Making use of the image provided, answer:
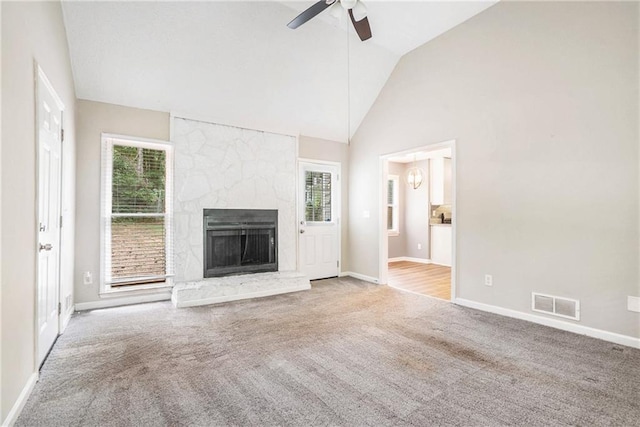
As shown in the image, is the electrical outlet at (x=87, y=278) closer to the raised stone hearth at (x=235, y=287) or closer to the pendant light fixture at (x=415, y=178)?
the raised stone hearth at (x=235, y=287)

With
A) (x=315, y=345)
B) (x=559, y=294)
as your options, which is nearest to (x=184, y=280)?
(x=315, y=345)

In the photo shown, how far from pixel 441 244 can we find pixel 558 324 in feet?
14.4

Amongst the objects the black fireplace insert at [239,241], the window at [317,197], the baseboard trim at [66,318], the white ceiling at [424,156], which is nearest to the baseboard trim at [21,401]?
the baseboard trim at [66,318]

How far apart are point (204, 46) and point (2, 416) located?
373 cm

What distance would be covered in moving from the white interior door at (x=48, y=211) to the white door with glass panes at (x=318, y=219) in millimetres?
3342

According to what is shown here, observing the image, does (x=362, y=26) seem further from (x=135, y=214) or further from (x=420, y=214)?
(x=420, y=214)

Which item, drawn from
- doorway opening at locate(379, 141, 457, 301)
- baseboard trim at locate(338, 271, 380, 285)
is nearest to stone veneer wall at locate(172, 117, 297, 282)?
baseboard trim at locate(338, 271, 380, 285)

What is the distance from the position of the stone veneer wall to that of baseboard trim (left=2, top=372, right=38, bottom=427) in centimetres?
225

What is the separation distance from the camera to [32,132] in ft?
7.04

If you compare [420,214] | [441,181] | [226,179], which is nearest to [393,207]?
[420,214]

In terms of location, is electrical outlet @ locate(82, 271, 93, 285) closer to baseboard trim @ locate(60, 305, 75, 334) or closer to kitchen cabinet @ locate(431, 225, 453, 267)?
baseboard trim @ locate(60, 305, 75, 334)

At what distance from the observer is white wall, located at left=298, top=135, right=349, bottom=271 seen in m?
5.67

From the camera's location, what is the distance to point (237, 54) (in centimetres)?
394

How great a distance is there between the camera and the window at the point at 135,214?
401 centimetres
